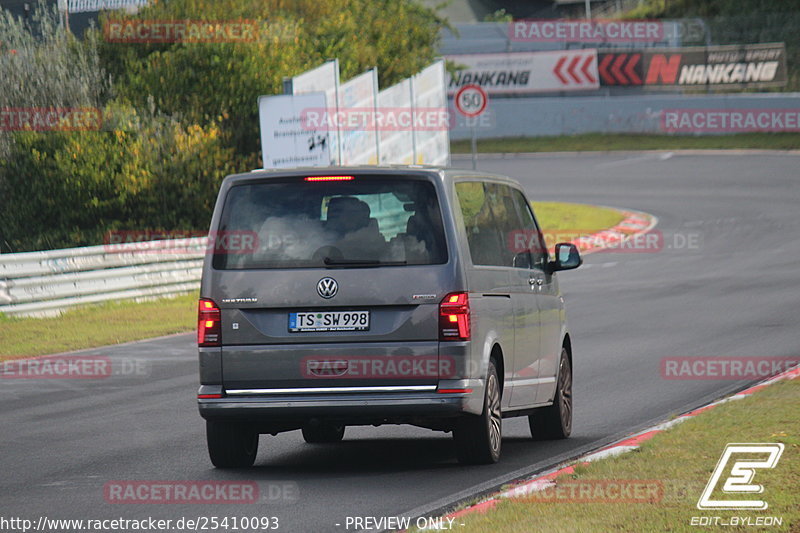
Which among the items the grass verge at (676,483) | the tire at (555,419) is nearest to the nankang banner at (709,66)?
the tire at (555,419)

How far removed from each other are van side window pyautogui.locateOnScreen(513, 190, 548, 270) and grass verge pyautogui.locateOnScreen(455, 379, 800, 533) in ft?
5.31

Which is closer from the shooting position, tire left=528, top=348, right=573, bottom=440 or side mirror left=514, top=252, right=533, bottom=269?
side mirror left=514, top=252, right=533, bottom=269

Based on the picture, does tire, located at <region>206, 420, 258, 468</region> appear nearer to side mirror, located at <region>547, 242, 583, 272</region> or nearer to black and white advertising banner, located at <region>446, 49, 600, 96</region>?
side mirror, located at <region>547, 242, 583, 272</region>

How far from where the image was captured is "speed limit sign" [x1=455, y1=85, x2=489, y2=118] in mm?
28750

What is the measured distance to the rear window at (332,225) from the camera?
8.79 meters

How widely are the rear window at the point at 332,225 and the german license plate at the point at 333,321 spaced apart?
0.31m

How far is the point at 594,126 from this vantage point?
53031 millimetres

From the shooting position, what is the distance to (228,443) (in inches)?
362

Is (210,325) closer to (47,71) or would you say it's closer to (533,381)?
(533,381)

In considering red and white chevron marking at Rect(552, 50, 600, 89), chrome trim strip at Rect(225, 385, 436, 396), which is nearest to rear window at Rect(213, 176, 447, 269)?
chrome trim strip at Rect(225, 385, 436, 396)

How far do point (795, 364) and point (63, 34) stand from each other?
20345 mm

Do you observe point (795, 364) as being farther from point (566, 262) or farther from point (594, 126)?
point (594, 126)

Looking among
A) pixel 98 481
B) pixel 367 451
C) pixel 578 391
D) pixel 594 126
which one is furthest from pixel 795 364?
pixel 594 126

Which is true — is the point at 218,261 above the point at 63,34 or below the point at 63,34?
below
